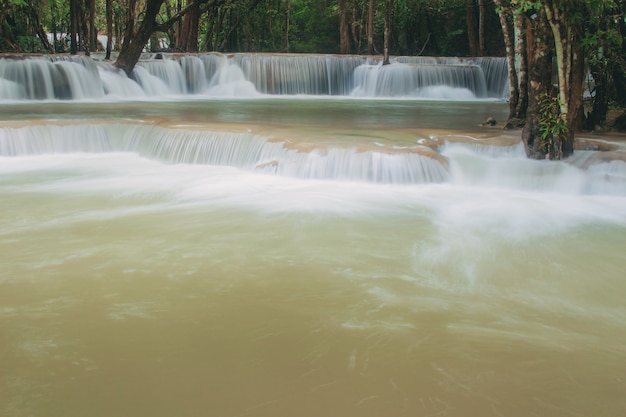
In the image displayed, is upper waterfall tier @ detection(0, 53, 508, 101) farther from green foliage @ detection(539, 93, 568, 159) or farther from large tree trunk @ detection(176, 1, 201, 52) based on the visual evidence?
green foliage @ detection(539, 93, 568, 159)

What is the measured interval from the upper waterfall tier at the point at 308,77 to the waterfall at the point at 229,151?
681 cm

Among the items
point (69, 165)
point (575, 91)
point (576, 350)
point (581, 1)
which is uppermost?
point (581, 1)

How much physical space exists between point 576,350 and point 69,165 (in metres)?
7.31

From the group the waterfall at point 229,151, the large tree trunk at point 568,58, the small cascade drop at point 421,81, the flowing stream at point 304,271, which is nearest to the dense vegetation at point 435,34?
the large tree trunk at point 568,58

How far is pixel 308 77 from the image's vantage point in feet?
63.3

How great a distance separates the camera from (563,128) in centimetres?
733

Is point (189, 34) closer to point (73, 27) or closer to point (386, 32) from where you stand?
point (73, 27)

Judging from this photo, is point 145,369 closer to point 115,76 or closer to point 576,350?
point 576,350

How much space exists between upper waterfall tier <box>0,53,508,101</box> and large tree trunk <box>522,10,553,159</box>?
10.8m

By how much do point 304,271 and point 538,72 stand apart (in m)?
4.48

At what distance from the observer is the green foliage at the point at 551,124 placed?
7.33 m

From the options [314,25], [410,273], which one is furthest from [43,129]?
[314,25]

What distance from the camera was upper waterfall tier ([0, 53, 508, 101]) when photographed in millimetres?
17469

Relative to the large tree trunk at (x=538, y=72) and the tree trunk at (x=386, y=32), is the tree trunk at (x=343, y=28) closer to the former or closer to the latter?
the tree trunk at (x=386, y=32)
